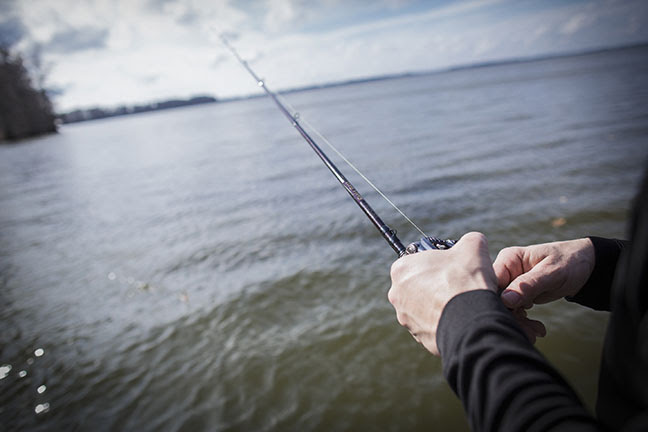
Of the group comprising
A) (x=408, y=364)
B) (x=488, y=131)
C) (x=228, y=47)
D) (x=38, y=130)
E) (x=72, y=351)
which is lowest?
(x=408, y=364)

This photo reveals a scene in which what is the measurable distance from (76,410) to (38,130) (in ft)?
271

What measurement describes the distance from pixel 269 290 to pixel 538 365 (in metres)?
5.01

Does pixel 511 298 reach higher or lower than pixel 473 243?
lower

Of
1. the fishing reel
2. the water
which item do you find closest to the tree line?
the water

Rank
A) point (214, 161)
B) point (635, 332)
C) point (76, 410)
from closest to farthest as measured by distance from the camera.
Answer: point (635, 332) < point (76, 410) < point (214, 161)

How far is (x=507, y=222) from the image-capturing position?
668 centimetres

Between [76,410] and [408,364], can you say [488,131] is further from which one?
[76,410]

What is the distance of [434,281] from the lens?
1299 millimetres

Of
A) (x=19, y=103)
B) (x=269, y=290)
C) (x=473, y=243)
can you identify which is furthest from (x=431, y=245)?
(x=19, y=103)

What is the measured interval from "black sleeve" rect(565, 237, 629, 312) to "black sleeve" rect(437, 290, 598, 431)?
874mm

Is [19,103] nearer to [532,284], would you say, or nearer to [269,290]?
[269,290]

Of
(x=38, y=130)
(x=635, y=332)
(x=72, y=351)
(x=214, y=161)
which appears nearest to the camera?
(x=635, y=332)

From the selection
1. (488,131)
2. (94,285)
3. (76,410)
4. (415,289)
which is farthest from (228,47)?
(488,131)

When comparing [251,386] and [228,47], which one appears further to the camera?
[228,47]
